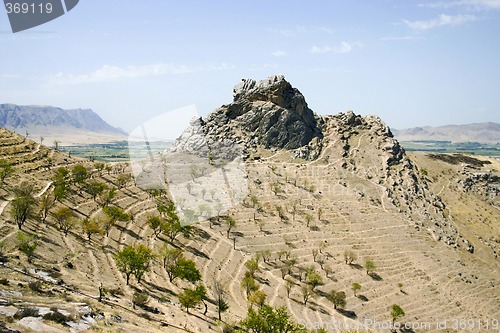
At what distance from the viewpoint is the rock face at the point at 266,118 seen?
134m

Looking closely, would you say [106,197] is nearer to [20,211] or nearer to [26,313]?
[20,211]

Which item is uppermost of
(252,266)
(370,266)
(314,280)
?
(252,266)

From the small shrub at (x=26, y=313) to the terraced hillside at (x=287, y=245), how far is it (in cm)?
41

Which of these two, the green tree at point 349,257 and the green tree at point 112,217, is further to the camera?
the green tree at point 349,257

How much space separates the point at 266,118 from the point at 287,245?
213 ft

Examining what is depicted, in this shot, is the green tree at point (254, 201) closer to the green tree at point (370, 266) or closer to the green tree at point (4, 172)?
the green tree at point (370, 266)

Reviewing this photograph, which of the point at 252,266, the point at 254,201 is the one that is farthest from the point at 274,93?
the point at 252,266

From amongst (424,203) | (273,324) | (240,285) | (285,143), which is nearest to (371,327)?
(240,285)

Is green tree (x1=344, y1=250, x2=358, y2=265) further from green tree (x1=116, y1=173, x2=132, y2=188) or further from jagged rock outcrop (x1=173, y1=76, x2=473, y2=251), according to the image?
green tree (x1=116, y1=173, x2=132, y2=188)

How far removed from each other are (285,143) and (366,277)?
66954mm

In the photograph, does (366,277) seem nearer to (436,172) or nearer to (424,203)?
(424,203)

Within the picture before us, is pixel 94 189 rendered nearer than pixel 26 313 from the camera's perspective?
No

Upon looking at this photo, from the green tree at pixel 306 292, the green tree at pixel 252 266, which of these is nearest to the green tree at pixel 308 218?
the green tree at pixel 306 292

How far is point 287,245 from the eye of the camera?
81875 mm
